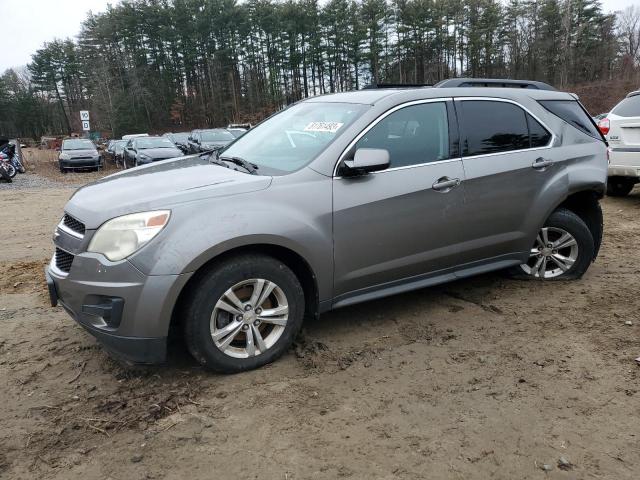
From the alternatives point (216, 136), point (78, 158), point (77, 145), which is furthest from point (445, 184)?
point (77, 145)

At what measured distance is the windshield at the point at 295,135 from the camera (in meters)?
3.52

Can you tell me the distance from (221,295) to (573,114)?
3.64m

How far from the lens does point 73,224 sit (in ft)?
10.4

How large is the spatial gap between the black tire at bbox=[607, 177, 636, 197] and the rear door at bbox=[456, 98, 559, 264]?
226 inches

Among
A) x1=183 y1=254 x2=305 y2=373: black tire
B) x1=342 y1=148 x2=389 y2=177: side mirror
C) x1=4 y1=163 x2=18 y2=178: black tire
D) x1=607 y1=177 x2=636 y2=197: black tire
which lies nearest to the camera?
x1=183 y1=254 x2=305 y2=373: black tire

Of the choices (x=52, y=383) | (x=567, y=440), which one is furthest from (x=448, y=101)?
(x=52, y=383)

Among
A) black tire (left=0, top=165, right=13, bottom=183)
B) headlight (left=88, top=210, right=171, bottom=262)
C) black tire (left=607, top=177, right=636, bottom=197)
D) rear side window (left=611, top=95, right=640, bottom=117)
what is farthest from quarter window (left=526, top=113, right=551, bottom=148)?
black tire (left=0, top=165, right=13, bottom=183)

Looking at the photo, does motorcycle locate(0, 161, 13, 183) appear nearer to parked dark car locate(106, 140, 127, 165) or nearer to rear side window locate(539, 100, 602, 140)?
parked dark car locate(106, 140, 127, 165)

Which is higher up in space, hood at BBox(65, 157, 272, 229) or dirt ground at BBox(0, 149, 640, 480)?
hood at BBox(65, 157, 272, 229)

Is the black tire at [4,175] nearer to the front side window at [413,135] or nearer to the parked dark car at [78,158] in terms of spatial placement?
the parked dark car at [78,158]

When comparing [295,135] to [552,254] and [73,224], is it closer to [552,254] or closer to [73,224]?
[73,224]

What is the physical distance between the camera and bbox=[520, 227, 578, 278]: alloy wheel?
4543mm

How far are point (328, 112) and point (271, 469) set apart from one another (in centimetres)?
259

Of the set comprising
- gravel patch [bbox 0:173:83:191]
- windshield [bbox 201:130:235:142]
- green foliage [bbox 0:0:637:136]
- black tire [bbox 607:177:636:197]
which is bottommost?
black tire [bbox 607:177:636:197]
